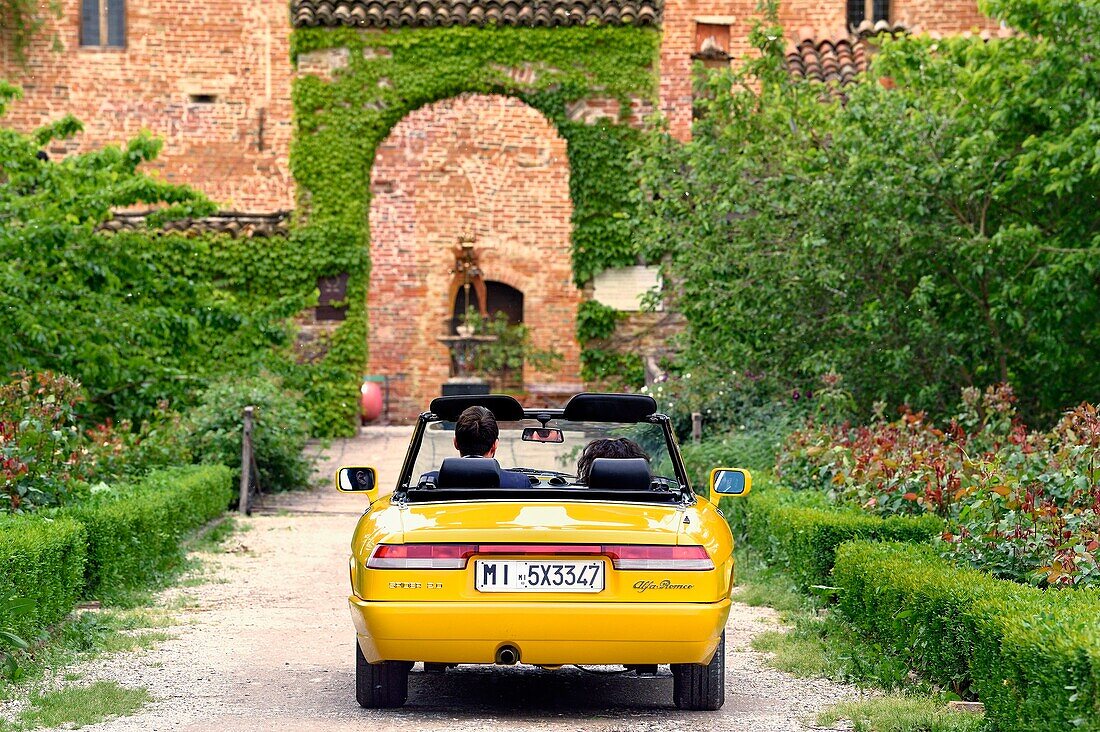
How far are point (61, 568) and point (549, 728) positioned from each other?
3470mm

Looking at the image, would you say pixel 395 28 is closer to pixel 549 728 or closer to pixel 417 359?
pixel 417 359

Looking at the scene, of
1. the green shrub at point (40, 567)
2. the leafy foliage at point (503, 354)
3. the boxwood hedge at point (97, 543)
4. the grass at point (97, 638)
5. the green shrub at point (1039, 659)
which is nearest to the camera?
the green shrub at point (1039, 659)

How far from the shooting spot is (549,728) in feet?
20.8

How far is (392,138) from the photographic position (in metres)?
34.2

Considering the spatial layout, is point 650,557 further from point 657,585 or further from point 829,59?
point 829,59

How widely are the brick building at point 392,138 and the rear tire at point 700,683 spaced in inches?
1010

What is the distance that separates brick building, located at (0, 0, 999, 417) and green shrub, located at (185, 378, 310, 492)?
46.7ft

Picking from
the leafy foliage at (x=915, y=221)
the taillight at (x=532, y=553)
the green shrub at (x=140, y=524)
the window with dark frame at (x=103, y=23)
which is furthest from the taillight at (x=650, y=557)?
the window with dark frame at (x=103, y=23)

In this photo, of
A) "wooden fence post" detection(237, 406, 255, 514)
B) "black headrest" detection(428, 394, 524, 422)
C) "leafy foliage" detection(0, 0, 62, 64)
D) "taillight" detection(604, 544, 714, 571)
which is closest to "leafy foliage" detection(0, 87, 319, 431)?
"wooden fence post" detection(237, 406, 255, 514)

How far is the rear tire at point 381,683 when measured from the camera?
6.72m

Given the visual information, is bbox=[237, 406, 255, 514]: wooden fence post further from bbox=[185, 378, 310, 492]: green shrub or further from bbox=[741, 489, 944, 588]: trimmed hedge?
bbox=[741, 489, 944, 588]: trimmed hedge

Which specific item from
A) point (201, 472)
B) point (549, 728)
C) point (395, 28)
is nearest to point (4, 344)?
point (201, 472)

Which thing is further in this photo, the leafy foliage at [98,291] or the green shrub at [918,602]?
the leafy foliage at [98,291]

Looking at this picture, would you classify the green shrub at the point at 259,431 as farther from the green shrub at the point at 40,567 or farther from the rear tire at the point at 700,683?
the rear tire at the point at 700,683
